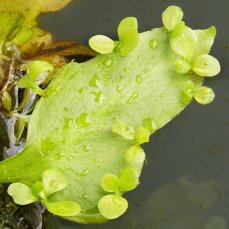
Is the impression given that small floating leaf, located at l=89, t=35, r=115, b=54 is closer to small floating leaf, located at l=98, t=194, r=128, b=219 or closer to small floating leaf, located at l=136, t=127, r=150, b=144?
small floating leaf, located at l=136, t=127, r=150, b=144

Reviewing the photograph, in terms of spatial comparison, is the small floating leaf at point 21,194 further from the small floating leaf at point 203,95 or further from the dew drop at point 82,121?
the small floating leaf at point 203,95

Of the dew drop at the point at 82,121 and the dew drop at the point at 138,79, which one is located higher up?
the dew drop at the point at 138,79

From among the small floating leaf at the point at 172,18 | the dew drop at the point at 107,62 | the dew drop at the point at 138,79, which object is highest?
the small floating leaf at the point at 172,18

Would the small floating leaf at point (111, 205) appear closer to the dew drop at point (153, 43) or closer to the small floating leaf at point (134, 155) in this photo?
the small floating leaf at point (134, 155)

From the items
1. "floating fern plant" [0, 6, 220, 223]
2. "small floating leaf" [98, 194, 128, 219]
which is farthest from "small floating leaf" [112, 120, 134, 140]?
"small floating leaf" [98, 194, 128, 219]

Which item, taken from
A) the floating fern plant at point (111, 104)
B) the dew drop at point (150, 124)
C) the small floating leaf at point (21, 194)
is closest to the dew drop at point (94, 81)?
the floating fern plant at point (111, 104)

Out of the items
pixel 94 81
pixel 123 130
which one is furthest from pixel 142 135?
pixel 94 81

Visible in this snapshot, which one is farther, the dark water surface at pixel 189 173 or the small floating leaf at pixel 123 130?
the dark water surface at pixel 189 173
